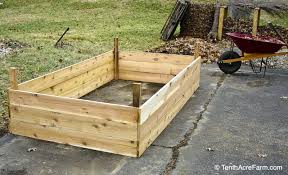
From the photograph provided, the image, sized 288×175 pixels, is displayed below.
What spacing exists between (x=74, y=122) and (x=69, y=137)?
0.84 ft

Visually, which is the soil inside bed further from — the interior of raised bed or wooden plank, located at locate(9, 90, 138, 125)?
wooden plank, located at locate(9, 90, 138, 125)

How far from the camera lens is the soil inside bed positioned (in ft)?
24.7

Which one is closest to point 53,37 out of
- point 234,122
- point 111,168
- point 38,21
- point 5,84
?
point 38,21

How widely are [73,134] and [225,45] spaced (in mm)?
8279

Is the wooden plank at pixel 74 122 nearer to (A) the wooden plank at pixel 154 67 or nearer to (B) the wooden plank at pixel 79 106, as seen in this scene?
(B) the wooden plank at pixel 79 106

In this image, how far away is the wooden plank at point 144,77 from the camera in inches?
339

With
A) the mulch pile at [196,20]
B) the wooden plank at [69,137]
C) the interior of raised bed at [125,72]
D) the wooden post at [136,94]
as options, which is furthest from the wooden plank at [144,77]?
the mulch pile at [196,20]

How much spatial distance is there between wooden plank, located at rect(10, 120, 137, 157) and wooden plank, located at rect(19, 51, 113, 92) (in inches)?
23.4

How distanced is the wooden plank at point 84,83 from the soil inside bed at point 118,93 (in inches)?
4.6

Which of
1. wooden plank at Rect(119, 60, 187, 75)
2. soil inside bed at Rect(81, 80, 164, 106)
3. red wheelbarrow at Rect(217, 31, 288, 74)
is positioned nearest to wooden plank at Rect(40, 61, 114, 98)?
soil inside bed at Rect(81, 80, 164, 106)

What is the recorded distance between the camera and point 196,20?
13.6 metres

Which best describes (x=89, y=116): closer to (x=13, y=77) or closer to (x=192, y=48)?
(x=13, y=77)

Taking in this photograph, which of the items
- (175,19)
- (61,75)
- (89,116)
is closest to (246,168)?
(89,116)

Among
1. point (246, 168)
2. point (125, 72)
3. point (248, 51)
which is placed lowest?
point (246, 168)
